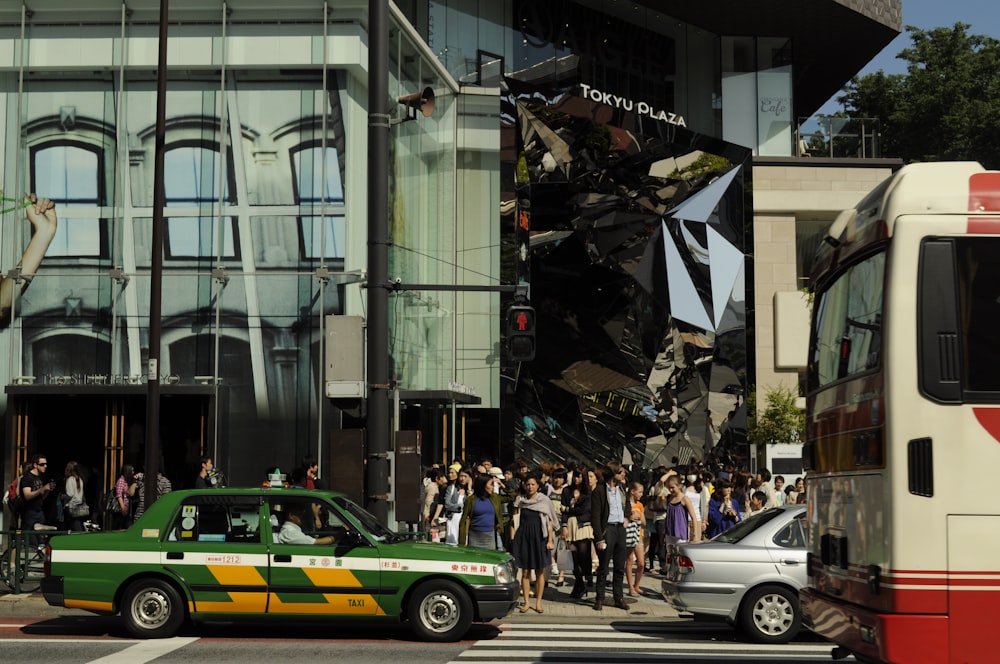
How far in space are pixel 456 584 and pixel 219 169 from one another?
1354 centimetres

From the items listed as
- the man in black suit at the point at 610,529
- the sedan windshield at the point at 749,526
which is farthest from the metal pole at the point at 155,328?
the sedan windshield at the point at 749,526

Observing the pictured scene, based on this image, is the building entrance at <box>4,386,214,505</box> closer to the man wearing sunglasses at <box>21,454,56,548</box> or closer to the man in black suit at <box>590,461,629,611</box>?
the man wearing sunglasses at <box>21,454,56,548</box>

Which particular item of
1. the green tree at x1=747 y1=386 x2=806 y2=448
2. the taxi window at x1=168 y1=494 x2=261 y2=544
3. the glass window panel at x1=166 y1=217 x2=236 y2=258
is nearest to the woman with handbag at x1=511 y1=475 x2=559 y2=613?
the taxi window at x1=168 y1=494 x2=261 y2=544

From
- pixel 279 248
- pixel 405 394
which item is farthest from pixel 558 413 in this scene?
pixel 279 248

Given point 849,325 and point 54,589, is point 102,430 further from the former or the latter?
point 849,325

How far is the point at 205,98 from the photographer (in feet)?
81.9

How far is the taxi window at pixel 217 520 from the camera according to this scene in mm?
13461

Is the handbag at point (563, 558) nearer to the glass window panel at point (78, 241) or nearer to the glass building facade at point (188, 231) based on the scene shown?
the glass building facade at point (188, 231)

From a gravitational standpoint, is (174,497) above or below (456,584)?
above

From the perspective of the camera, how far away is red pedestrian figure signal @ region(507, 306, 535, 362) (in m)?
15.8

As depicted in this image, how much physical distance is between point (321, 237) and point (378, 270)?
9.62m

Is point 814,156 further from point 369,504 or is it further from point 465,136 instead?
point 369,504

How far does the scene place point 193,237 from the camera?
80.1 ft

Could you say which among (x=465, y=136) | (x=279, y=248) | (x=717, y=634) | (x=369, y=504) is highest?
(x=465, y=136)
